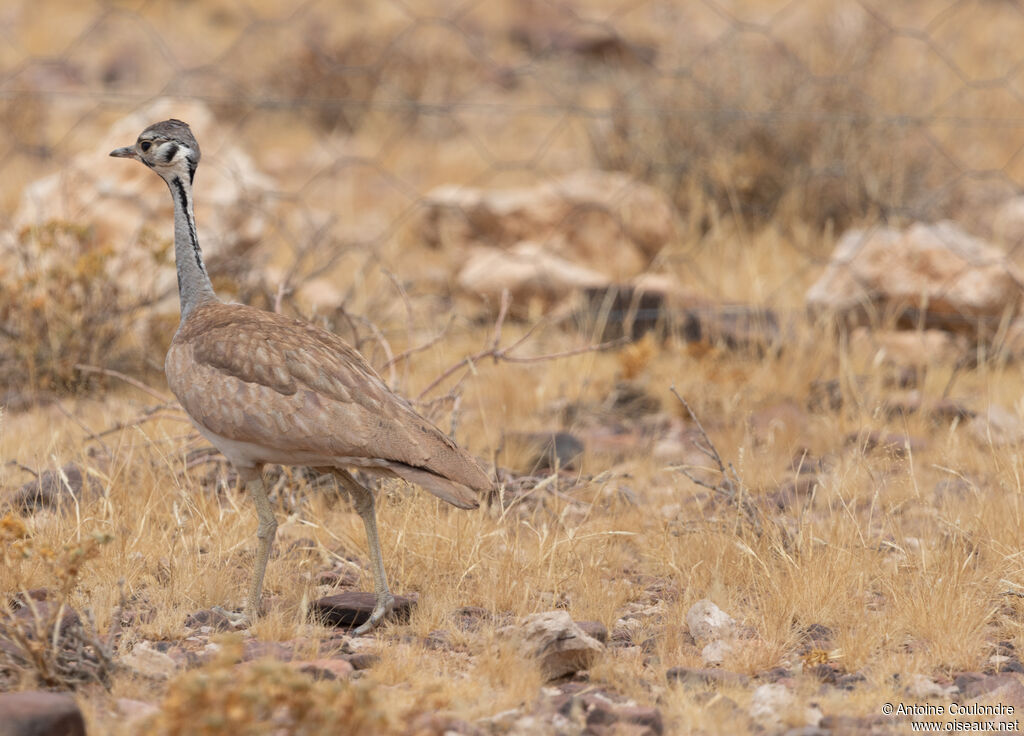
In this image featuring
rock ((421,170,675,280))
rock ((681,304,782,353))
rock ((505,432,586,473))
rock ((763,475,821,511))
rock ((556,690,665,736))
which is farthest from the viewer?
rock ((421,170,675,280))

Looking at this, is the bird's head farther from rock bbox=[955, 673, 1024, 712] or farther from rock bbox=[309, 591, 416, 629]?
rock bbox=[955, 673, 1024, 712]

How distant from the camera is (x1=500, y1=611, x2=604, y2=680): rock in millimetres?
2768

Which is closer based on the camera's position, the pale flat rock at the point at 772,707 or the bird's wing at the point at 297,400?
the pale flat rock at the point at 772,707

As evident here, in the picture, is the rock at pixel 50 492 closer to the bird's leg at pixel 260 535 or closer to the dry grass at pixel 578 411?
the dry grass at pixel 578 411

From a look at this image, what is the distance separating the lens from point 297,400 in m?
2.99

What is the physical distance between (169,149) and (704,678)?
7.10 ft

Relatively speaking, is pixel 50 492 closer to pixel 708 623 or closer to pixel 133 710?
pixel 133 710

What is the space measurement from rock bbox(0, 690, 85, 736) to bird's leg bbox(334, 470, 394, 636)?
3.08 feet

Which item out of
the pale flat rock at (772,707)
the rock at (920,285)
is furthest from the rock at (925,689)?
the rock at (920,285)

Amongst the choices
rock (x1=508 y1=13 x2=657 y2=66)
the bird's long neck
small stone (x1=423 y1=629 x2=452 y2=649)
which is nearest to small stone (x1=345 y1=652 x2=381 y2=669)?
small stone (x1=423 y1=629 x2=452 y2=649)

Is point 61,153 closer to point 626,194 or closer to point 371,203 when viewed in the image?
point 371,203

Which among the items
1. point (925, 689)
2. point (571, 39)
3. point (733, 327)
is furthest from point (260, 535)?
point (571, 39)

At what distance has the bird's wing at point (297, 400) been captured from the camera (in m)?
2.93

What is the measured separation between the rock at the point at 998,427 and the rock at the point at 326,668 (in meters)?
2.82
